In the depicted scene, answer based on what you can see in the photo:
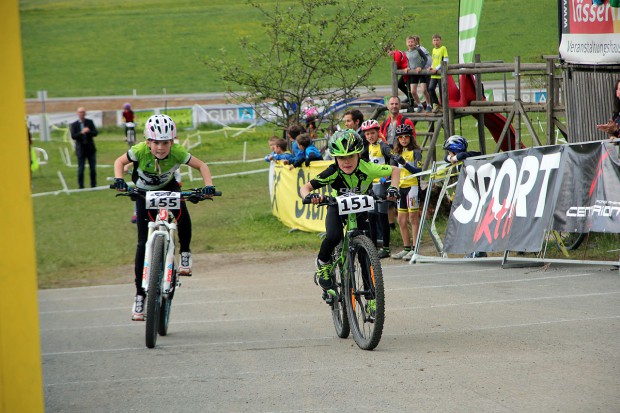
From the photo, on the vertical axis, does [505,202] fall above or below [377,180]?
→ below

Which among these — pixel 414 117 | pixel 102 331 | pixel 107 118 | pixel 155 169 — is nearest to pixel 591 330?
Answer: pixel 155 169

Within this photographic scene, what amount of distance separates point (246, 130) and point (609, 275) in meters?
27.5

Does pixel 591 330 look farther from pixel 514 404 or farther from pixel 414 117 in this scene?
pixel 414 117

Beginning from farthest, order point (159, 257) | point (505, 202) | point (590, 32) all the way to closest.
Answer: point (590, 32)
point (505, 202)
point (159, 257)

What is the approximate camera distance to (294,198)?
17359 millimetres

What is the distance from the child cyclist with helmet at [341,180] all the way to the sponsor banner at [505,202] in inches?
133

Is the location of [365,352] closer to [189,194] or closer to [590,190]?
[189,194]

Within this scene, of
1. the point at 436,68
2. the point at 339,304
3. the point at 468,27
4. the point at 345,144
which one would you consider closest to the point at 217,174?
the point at 436,68

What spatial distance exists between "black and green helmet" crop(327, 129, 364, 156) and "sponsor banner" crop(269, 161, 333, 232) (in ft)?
24.8

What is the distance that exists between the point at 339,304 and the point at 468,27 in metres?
9.80

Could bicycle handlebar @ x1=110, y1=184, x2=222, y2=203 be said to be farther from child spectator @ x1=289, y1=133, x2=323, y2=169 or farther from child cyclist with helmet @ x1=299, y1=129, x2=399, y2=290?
child spectator @ x1=289, y1=133, x2=323, y2=169

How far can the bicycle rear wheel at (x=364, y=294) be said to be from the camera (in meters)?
7.64

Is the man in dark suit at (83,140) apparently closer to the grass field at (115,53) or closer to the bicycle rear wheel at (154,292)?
the grass field at (115,53)

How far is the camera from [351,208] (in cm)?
817
